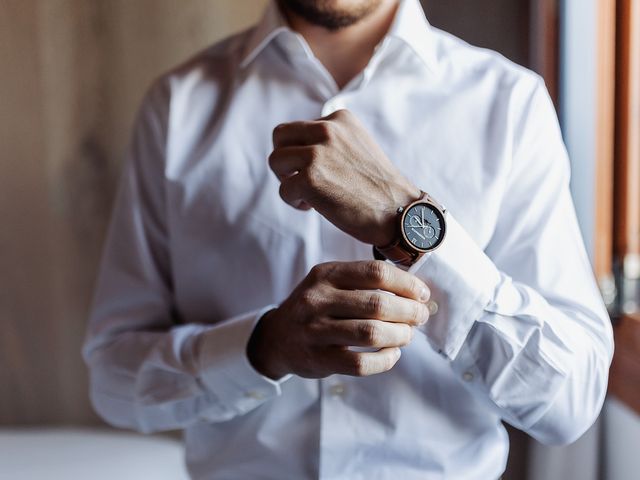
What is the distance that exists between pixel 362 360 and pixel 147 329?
392 millimetres

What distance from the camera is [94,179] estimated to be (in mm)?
1541

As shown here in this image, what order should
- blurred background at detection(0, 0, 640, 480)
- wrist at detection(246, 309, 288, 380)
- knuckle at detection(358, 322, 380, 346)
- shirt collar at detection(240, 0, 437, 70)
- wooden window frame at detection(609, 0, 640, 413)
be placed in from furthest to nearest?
blurred background at detection(0, 0, 640, 480), wooden window frame at detection(609, 0, 640, 413), shirt collar at detection(240, 0, 437, 70), wrist at detection(246, 309, 288, 380), knuckle at detection(358, 322, 380, 346)

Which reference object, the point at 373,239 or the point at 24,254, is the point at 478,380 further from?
the point at 24,254

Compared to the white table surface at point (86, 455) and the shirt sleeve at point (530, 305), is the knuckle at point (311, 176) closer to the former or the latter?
the shirt sleeve at point (530, 305)

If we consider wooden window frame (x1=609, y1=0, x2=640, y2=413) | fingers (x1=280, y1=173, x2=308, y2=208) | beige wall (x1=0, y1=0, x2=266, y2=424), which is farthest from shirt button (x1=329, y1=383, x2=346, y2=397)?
beige wall (x1=0, y1=0, x2=266, y2=424)

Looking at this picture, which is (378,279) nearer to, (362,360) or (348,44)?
(362,360)

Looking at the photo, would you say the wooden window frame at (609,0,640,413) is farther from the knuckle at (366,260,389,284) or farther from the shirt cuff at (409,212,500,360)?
the knuckle at (366,260,389,284)

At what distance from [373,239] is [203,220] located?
11.0 inches

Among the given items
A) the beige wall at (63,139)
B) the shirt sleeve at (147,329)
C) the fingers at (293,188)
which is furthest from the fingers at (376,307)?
the beige wall at (63,139)

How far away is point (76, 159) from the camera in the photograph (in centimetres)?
154

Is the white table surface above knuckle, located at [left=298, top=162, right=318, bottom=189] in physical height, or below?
below

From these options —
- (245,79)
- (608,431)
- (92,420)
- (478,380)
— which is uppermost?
(245,79)

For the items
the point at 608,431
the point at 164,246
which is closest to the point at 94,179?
the point at 164,246

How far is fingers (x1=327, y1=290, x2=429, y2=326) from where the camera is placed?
67 cm
